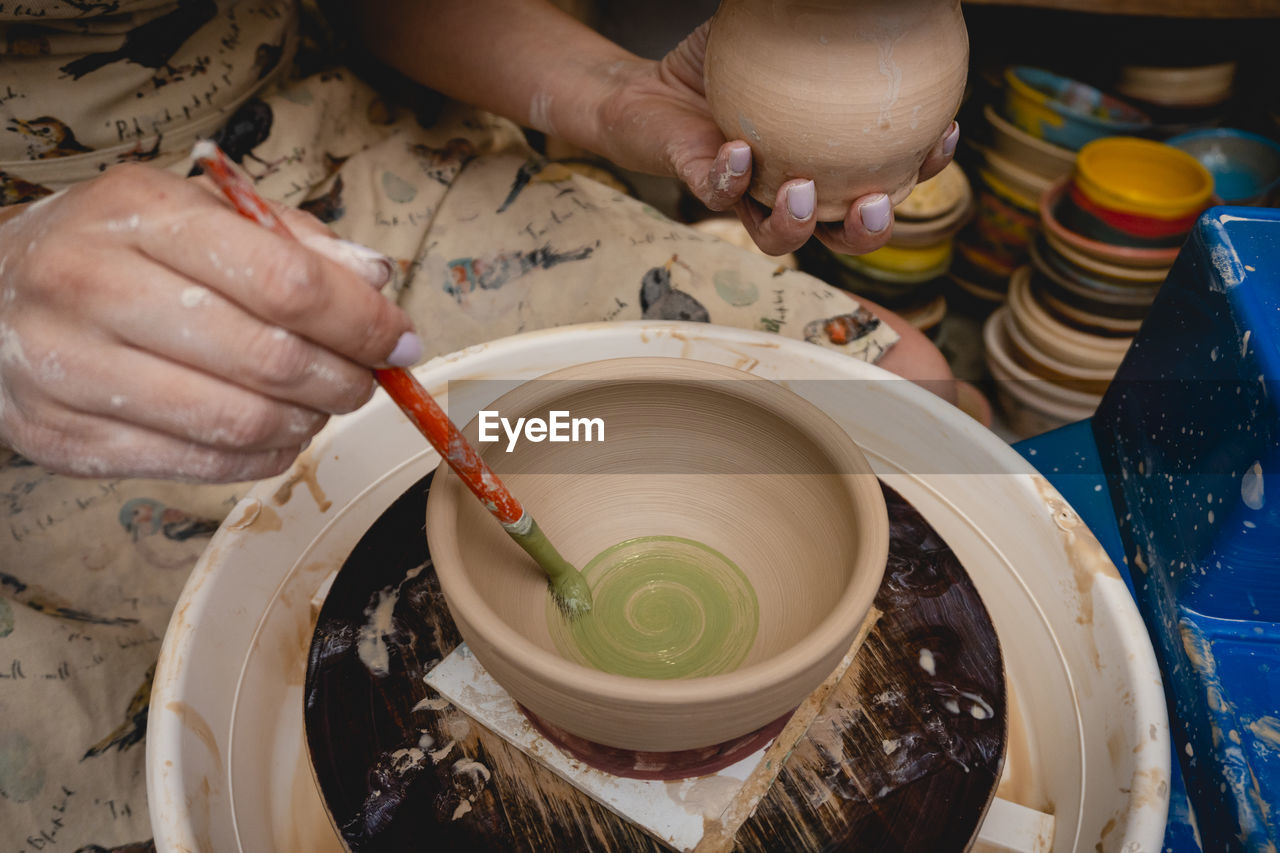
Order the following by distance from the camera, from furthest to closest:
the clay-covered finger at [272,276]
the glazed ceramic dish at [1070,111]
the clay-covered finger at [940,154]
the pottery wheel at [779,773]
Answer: the glazed ceramic dish at [1070,111] < the clay-covered finger at [940,154] < the pottery wheel at [779,773] < the clay-covered finger at [272,276]

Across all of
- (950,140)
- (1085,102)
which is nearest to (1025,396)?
(1085,102)

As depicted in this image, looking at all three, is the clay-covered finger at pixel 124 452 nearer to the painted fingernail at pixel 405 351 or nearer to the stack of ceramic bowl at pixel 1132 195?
the painted fingernail at pixel 405 351

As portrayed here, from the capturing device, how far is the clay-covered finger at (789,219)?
3.28 ft

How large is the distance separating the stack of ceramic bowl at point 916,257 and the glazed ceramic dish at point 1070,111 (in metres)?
0.25

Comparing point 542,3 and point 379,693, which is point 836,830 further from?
point 542,3

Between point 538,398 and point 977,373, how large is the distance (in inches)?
77.3

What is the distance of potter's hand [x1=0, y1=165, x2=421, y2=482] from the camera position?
23.4 inches

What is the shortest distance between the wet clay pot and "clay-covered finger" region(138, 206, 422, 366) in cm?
57

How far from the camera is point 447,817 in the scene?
87cm

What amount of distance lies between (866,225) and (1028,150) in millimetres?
1397
